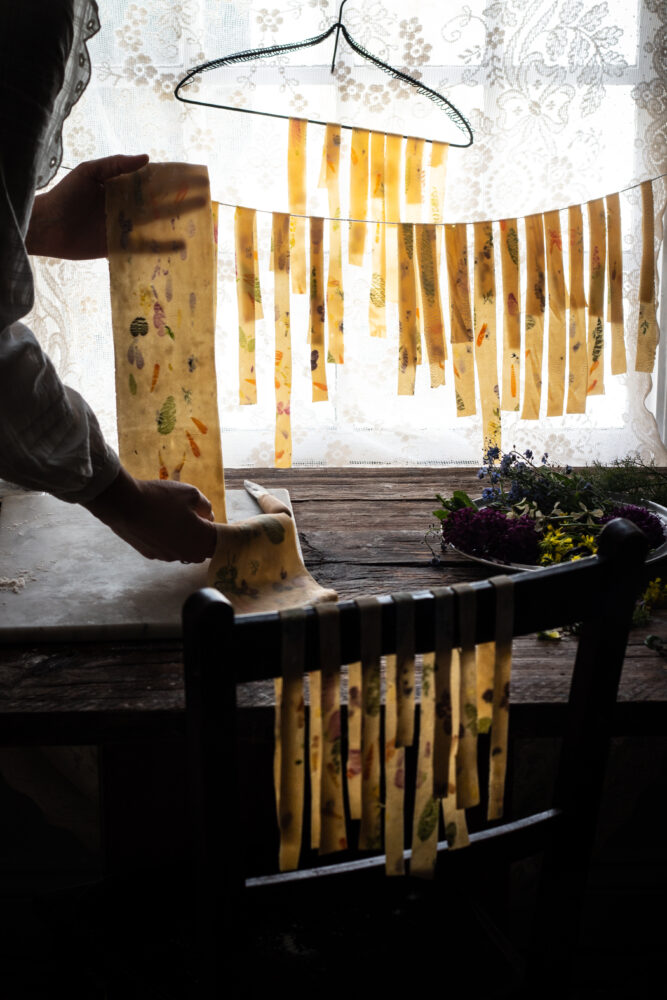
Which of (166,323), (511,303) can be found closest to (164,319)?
(166,323)

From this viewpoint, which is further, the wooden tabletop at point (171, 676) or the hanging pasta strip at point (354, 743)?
the wooden tabletop at point (171, 676)

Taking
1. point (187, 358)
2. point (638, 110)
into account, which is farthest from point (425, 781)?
point (638, 110)

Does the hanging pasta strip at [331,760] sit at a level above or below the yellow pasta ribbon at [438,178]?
below

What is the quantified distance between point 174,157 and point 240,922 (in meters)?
1.94

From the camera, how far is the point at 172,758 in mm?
1339

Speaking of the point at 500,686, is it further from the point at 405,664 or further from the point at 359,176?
the point at 359,176

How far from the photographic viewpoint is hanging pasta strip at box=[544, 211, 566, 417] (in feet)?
5.59

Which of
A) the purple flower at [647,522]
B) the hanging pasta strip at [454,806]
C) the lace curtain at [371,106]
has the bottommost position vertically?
the hanging pasta strip at [454,806]

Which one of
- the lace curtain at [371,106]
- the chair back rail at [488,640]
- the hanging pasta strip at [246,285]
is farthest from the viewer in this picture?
the lace curtain at [371,106]

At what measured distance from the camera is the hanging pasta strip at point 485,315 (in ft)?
5.56

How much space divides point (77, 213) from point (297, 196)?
64 centimetres

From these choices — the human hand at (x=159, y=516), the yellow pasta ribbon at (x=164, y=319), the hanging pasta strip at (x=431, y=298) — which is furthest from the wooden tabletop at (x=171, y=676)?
the hanging pasta strip at (x=431, y=298)

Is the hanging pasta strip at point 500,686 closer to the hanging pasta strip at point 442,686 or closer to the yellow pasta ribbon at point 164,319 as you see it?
the hanging pasta strip at point 442,686

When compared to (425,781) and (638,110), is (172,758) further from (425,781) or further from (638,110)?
(638,110)
